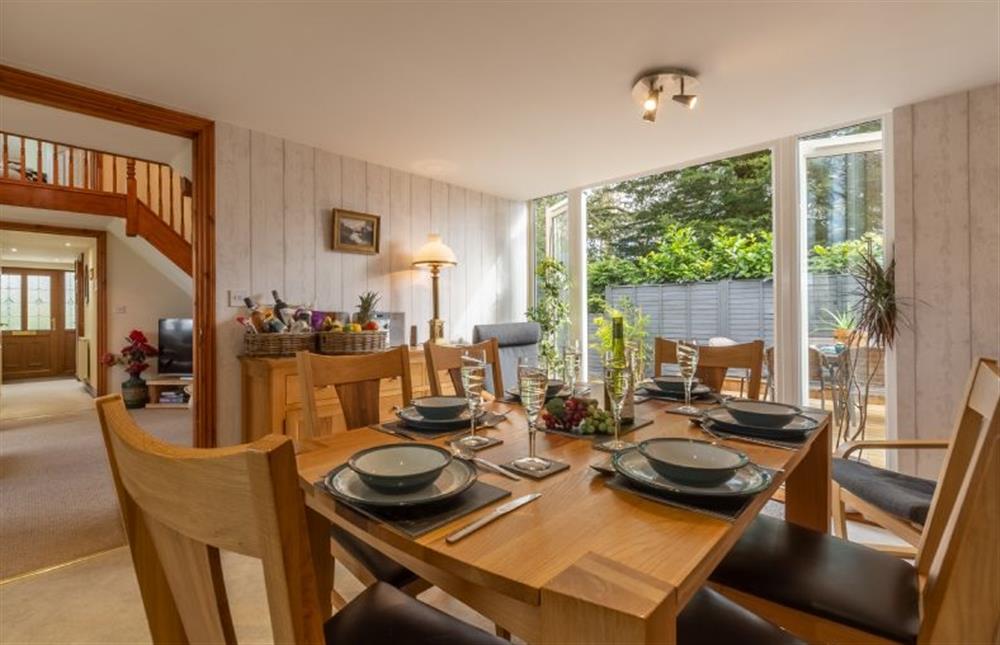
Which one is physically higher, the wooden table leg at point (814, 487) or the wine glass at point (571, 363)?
the wine glass at point (571, 363)

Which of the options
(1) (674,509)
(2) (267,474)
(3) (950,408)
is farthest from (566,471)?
(3) (950,408)

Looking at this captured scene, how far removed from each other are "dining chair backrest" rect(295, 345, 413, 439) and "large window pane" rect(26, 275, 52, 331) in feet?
34.5

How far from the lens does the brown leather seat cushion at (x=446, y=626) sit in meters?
0.89

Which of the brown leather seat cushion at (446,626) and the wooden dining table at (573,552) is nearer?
the wooden dining table at (573,552)

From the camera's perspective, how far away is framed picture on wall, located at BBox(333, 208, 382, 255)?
10.3 feet

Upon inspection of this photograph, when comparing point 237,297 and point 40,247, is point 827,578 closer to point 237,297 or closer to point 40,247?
point 237,297

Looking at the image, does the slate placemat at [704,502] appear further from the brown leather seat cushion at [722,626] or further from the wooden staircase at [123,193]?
the wooden staircase at [123,193]

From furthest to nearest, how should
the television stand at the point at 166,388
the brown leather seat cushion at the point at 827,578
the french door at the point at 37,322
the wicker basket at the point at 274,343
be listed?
the french door at the point at 37,322 < the television stand at the point at 166,388 < the wicker basket at the point at 274,343 < the brown leather seat cushion at the point at 827,578

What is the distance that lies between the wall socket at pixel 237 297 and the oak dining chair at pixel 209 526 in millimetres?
2246

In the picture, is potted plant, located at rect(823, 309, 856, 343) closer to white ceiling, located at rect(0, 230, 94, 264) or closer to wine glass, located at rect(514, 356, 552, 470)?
wine glass, located at rect(514, 356, 552, 470)

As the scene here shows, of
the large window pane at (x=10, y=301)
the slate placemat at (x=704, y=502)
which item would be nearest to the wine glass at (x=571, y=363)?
the slate placemat at (x=704, y=502)

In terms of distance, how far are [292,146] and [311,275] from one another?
815mm

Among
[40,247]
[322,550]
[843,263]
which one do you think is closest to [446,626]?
[322,550]

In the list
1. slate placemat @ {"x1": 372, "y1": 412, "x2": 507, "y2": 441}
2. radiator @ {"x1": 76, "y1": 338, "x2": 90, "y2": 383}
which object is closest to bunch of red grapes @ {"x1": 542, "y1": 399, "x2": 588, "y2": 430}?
slate placemat @ {"x1": 372, "y1": 412, "x2": 507, "y2": 441}
